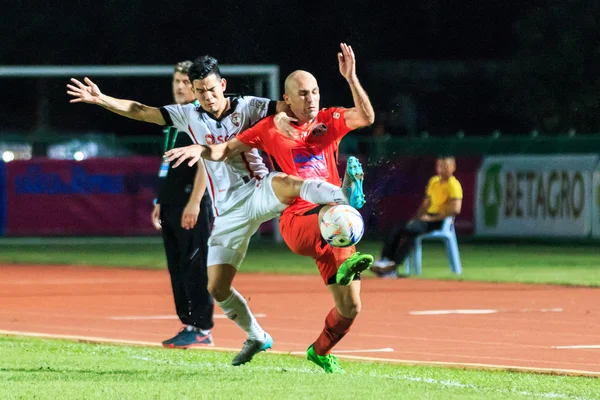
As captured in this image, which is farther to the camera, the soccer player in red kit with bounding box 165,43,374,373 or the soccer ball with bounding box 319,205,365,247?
the soccer player in red kit with bounding box 165,43,374,373

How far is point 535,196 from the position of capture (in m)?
27.8

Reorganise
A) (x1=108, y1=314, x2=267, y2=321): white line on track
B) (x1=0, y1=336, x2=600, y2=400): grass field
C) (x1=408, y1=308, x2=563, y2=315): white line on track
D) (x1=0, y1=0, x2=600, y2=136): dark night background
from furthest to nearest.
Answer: (x1=0, y1=0, x2=600, y2=136): dark night background
(x1=408, y1=308, x2=563, y2=315): white line on track
(x1=108, y1=314, x2=267, y2=321): white line on track
(x1=0, y1=336, x2=600, y2=400): grass field

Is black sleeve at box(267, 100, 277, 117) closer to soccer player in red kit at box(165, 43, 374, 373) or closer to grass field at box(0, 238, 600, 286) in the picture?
soccer player in red kit at box(165, 43, 374, 373)

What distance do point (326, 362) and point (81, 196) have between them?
21910 mm

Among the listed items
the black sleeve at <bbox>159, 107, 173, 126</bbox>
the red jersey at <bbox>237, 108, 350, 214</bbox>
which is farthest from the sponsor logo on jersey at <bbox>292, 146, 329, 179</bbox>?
the black sleeve at <bbox>159, 107, 173, 126</bbox>

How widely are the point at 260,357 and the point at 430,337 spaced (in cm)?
221

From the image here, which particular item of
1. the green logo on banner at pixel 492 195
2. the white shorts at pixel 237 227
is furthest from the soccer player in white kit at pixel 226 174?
the green logo on banner at pixel 492 195

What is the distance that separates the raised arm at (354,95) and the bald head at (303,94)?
259 mm

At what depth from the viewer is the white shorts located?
32.7 ft

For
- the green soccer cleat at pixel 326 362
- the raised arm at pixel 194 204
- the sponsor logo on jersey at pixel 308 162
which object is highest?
the sponsor logo on jersey at pixel 308 162

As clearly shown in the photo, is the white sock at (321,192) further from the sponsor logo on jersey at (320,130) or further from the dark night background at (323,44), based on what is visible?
the dark night background at (323,44)

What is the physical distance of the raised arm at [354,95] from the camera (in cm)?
933

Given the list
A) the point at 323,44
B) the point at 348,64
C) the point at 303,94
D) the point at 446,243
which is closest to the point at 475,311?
the point at 303,94

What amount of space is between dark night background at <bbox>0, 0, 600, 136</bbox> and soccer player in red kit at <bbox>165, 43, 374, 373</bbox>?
130ft
